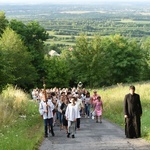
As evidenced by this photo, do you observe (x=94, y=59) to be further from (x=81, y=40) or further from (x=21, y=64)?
(x=21, y=64)

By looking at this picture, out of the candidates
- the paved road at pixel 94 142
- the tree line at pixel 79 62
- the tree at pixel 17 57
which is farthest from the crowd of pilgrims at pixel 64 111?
the tree line at pixel 79 62

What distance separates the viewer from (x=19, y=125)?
17.5 m

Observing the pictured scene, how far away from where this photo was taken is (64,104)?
53.7 ft

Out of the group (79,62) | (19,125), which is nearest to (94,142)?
(19,125)

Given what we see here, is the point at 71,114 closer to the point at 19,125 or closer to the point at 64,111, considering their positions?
the point at 64,111

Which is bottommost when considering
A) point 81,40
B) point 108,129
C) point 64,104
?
point 108,129

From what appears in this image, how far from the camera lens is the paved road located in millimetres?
11969

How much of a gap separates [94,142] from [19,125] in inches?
212

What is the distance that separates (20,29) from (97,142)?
59729 mm

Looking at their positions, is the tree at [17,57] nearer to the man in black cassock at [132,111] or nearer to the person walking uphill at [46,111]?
the person walking uphill at [46,111]

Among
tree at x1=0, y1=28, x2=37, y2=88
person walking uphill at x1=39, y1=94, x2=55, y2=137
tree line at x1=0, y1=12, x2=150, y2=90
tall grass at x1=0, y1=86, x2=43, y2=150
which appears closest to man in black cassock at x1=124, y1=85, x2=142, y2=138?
person walking uphill at x1=39, y1=94, x2=55, y2=137

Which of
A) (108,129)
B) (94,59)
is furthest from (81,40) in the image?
(108,129)

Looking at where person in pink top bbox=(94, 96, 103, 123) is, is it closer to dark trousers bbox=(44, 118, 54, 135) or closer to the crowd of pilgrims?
the crowd of pilgrims

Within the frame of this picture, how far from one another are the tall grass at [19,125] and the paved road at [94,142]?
0.59 metres
